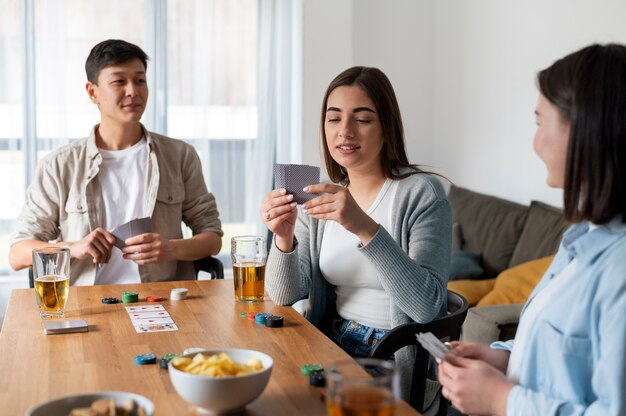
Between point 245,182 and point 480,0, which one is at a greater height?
point 480,0

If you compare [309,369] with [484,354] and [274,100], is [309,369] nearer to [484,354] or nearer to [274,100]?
[484,354]

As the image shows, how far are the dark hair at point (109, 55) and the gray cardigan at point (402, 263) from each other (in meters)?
1.13

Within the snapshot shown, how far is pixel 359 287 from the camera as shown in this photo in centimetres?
225

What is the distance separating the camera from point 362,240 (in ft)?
6.57

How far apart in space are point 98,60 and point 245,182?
2.30 metres

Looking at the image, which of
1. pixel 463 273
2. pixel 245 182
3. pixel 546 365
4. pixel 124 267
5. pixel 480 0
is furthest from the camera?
pixel 245 182

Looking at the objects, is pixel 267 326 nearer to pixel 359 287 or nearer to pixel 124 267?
pixel 359 287

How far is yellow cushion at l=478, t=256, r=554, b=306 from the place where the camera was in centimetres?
347

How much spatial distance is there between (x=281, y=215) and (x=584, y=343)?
3.26ft

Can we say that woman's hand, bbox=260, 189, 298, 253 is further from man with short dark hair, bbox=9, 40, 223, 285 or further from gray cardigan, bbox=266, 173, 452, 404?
man with short dark hair, bbox=9, 40, 223, 285

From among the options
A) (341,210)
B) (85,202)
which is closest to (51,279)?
(341,210)

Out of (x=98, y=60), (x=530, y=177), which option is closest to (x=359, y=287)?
(x=98, y=60)

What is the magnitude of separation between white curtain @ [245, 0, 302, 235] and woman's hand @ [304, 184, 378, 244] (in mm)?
3212

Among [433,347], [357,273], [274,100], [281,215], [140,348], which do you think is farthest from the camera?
[274,100]
